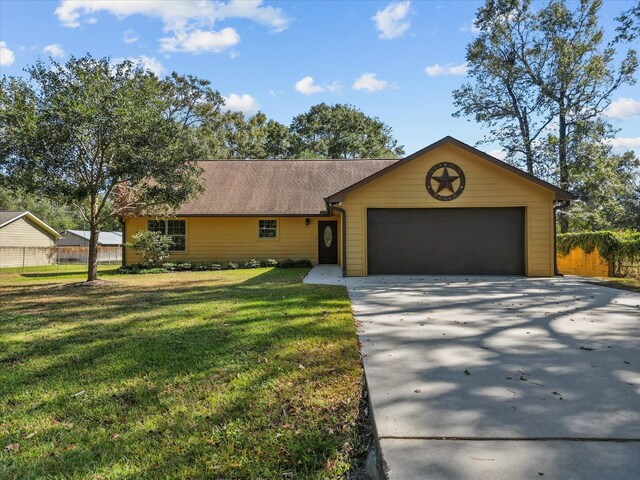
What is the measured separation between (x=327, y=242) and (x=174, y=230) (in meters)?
6.66

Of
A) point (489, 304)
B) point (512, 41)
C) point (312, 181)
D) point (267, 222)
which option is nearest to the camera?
point (489, 304)

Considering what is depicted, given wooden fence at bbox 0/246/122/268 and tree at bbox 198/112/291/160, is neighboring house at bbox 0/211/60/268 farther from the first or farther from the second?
tree at bbox 198/112/291/160

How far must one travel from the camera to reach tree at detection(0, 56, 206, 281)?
9938 millimetres

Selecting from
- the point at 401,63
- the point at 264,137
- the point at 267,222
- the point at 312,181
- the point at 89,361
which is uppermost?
the point at 264,137

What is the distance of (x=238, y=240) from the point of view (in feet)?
57.4

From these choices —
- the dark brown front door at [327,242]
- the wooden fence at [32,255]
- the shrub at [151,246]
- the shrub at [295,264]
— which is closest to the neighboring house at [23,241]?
the wooden fence at [32,255]

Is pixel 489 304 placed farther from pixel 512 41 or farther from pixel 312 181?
pixel 512 41

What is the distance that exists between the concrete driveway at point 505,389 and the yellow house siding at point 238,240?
35.2ft

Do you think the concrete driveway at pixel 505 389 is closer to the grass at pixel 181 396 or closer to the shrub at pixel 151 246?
the grass at pixel 181 396

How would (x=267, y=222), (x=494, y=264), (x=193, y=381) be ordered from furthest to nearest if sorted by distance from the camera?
(x=267, y=222)
(x=494, y=264)
(x=193, y=381)

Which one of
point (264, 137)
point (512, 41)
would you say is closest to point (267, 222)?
point (512, 41)

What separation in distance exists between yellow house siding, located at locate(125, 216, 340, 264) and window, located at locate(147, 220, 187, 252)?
220 millimetres

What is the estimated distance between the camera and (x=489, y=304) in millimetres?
7195

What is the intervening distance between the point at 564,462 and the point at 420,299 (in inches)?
224
